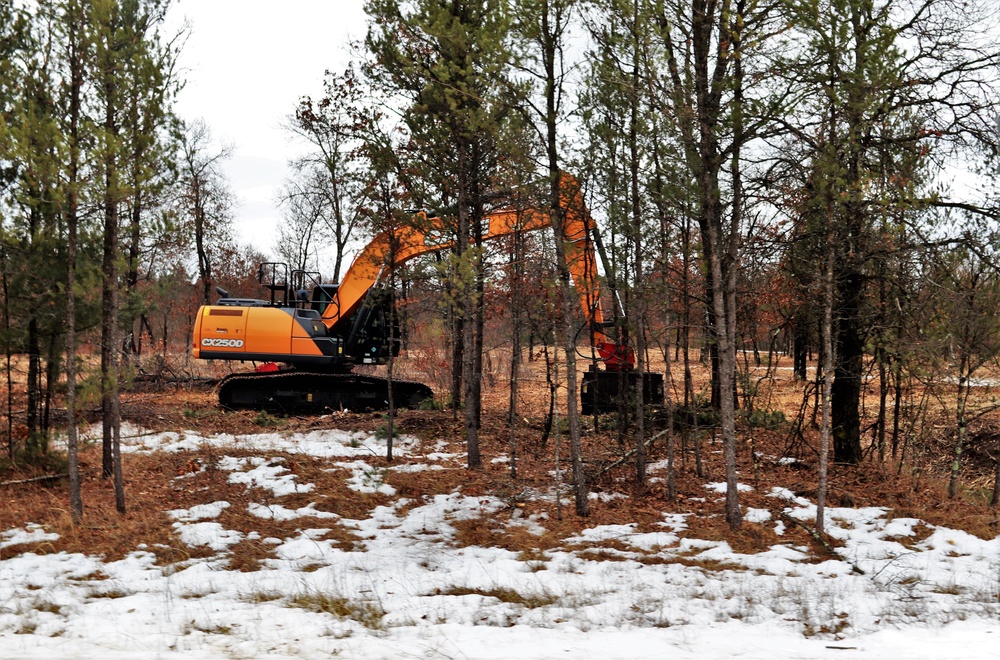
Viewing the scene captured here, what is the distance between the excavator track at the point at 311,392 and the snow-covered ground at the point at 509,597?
278 inches

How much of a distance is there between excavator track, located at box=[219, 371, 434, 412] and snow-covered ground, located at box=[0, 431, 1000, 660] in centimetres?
705

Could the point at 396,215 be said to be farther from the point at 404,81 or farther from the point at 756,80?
the point at 756,80

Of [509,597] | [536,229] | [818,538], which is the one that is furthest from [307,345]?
[818,538]

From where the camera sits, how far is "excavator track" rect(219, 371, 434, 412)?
1598 cm

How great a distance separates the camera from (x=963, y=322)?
8.84m

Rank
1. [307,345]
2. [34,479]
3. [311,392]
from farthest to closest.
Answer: [311,392], [307,345], [34,479]

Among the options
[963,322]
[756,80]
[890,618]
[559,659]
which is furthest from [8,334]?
[963,322]

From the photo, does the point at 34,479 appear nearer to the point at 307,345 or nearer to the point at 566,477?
the point at 307,345

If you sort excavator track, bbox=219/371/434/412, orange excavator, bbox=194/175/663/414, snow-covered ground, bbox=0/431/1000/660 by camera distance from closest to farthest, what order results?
snow-covered ground, bbox=0/431/1000/660
orange excavator, bbox=194/175/663/414
excavator track, bbox=219/371/434/412

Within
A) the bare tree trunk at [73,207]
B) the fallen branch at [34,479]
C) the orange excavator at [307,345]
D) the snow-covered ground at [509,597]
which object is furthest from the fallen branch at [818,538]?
the fallen branch at [34,479]

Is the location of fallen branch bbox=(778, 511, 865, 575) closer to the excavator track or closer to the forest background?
the forest background

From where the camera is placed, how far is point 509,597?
628 cm

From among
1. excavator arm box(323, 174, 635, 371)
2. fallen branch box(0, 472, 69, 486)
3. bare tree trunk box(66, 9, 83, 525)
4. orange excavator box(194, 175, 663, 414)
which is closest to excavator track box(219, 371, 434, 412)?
orange excavator box(194, 175, 663, 414)

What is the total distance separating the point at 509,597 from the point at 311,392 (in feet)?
35.3
